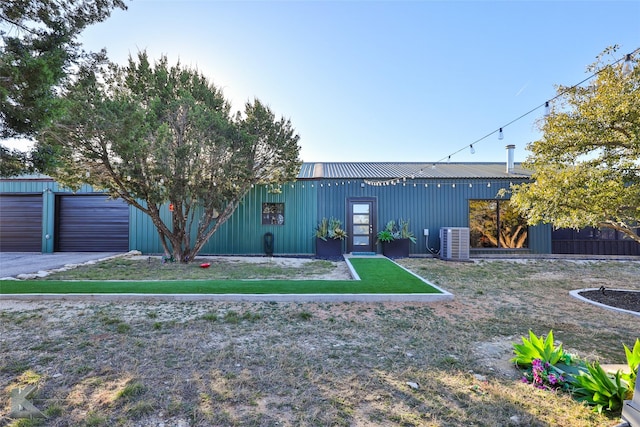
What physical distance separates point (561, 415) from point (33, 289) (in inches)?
254

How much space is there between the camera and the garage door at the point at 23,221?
9836 mm

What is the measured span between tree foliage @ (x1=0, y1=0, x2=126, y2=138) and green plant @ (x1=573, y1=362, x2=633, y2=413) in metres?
4.80

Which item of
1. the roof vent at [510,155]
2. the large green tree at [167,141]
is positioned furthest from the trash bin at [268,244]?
the roof vent at [510,155]

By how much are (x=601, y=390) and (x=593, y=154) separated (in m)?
4.00

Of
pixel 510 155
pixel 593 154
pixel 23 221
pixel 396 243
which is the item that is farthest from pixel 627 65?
pixel 23 221

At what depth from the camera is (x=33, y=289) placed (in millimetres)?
4379

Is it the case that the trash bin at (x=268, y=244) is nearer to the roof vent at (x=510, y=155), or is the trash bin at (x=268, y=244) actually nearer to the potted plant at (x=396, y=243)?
the potted plant at (x=396, y=243)

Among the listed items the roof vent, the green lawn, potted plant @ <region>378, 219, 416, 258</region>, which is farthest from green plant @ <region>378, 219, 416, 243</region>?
the roof vent

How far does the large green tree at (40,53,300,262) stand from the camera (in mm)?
5227

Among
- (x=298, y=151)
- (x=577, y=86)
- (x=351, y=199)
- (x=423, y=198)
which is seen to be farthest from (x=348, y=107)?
(x=577, y=86)

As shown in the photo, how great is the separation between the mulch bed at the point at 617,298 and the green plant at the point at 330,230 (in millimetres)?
5774

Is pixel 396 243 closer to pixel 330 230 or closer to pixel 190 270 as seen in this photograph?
pixel 330 230

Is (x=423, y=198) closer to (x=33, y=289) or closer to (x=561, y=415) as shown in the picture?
(x=561, y=415)

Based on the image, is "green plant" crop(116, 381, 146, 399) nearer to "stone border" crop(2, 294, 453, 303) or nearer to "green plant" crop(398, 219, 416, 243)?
"stone border" crop(2, 294, 453, 303)
